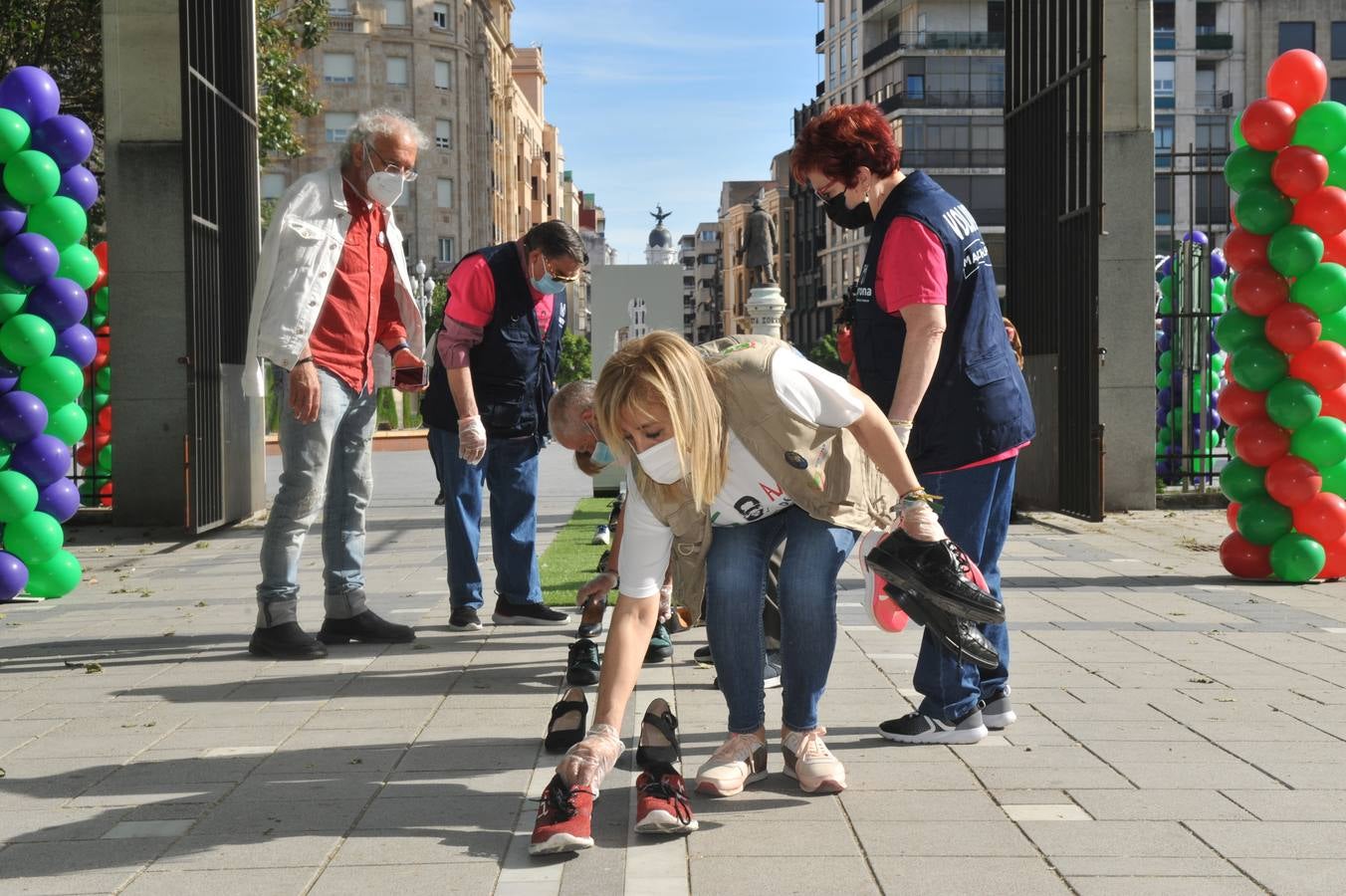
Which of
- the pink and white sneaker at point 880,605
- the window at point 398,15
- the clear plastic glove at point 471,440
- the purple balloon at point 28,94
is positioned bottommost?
the pink and white sneaker at point 880,605

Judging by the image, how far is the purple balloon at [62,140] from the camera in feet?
28.0

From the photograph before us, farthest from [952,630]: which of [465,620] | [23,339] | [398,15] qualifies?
[398,15]

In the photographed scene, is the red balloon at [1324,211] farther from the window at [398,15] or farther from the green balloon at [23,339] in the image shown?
the window at [398,15]

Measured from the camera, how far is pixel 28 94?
27.7 ft

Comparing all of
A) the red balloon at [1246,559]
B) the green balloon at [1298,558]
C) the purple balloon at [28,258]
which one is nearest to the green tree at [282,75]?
the purple balloon at [28,258]

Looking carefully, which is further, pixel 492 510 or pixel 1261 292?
pixel 1261 292

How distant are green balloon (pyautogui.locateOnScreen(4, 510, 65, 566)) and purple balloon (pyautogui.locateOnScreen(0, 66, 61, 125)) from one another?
87.3 inches

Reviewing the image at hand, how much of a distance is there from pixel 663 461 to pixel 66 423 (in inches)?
235

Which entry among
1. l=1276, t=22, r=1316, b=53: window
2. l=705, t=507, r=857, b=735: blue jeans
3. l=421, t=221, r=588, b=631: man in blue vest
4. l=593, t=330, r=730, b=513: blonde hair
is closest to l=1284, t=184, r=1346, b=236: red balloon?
l=421, t=221, r=588, b=631: man in blue vest

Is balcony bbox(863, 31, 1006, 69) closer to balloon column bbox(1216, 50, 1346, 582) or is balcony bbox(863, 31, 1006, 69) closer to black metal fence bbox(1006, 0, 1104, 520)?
black metal fence bbox(1006, 0, 1104, 520)

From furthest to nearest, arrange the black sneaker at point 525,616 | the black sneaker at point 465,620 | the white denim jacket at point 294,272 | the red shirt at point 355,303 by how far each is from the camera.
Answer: the black sneaker at point 525,616, the black sneaker at point 465,620, the red shirt at point 355,303, the white denim jacket at point 294,272

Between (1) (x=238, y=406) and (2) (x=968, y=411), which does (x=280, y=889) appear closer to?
(2) (x=968, y=411)

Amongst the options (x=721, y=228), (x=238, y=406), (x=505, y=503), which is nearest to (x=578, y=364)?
(x=238, y=406)

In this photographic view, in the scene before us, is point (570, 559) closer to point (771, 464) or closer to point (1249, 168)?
point (1249, 168)
